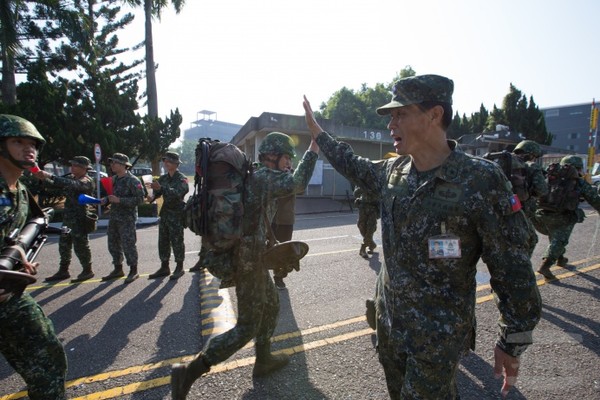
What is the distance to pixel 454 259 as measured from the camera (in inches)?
59.9

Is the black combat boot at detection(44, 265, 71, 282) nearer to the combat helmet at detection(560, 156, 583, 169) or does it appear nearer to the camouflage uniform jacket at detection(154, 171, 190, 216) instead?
the camouflage uniform jacket at detection(154, 171, 190, 216)

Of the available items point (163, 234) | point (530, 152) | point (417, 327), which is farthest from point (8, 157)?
point (530, 152)

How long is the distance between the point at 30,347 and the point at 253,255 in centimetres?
146

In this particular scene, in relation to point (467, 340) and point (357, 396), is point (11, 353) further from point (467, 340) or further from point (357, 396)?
point (467, 340)

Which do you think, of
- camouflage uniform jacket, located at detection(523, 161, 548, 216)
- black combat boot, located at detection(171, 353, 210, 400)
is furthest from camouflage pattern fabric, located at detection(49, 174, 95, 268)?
camouflage uniform jacket, located at detection(523, 161, 548, 216)

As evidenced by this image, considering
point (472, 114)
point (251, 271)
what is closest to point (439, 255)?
point (251, 271)

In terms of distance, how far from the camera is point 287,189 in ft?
7.96

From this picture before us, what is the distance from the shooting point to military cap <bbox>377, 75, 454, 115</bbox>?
1623 millimetres

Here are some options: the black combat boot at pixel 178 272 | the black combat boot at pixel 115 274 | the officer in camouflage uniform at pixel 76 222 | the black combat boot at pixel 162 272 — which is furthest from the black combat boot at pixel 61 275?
the black combat boot at pixel 178 272

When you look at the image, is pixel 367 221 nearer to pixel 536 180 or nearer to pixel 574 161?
pixel 536 180

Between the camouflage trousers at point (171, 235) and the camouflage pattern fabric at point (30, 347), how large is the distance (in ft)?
11.1

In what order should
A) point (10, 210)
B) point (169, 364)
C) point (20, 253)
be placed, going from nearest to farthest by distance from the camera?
1. point (20, 253)
2. point (10, 210)
3. point (169, 364)

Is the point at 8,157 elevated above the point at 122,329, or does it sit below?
above

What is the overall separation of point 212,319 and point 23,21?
16.6m
